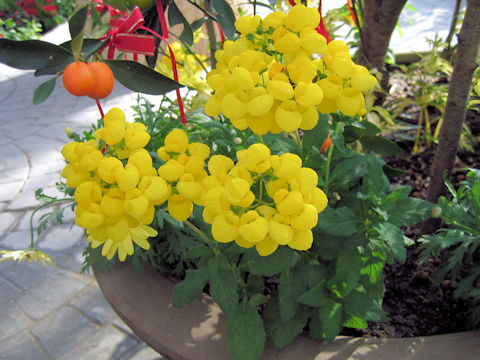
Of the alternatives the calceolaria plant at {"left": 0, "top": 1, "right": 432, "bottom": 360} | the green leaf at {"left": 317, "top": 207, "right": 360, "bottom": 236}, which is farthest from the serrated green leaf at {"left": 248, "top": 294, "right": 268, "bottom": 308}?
the green leaf at {"left": 317, "top": 207, "right": 360, "bottom": 236}

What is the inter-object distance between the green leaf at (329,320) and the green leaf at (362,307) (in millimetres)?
28

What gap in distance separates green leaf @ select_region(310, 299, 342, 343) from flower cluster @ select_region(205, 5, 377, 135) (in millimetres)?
420

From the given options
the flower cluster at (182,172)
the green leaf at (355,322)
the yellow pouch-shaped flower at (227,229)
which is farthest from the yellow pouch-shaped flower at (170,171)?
the green leaf at (355,322)

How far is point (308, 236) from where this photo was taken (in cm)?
58

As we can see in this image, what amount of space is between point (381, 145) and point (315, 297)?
50 centimetres

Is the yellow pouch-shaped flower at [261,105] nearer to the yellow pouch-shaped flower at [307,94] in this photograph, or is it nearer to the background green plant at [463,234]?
the yellow pouch-shaped flower at [307,94]

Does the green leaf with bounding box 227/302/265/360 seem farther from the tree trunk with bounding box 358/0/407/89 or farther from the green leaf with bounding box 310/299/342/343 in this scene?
the tree trunk with bounding box 358/0/407/89

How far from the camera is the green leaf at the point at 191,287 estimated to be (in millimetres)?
907

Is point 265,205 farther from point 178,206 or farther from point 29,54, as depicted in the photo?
point 29,54

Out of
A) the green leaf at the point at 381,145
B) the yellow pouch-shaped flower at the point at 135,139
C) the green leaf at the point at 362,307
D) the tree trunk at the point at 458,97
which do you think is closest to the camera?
the yellow pouch-shaped flower at the point at 135,139

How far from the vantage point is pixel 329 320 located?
86 centimetres

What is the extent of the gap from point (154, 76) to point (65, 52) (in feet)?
0.44

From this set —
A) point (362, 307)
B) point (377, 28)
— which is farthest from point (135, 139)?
point (377, 28)

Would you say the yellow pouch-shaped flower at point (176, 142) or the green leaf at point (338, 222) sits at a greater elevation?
the yellow pouch-shaped flower at point (176, 142)
